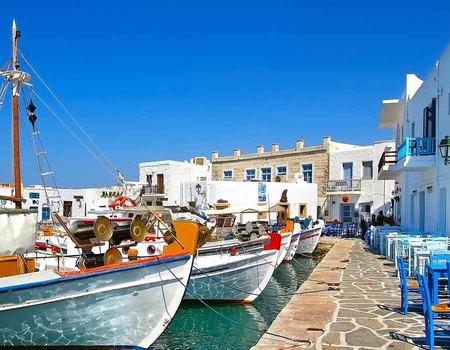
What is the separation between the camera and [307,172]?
125ft

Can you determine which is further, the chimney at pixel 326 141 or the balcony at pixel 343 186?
the chimney at pixel 326 141

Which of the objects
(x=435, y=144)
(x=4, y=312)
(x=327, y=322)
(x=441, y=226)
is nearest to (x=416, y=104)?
(x=435, y=144)

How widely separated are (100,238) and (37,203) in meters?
39.0

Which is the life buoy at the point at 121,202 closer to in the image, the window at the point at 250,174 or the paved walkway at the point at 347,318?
the paved walkway at the point at 347,318

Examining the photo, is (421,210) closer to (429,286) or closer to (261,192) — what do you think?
(429,286)

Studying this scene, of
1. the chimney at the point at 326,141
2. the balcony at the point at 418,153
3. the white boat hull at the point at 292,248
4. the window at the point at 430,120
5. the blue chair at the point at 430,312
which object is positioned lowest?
the white boat hull at the point at 292,248

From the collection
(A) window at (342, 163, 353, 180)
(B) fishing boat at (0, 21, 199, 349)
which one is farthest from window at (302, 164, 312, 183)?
(B) fishing boat at (0, 21, 199, 349)

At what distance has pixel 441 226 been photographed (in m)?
16.1

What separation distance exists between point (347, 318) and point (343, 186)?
91.6 ft

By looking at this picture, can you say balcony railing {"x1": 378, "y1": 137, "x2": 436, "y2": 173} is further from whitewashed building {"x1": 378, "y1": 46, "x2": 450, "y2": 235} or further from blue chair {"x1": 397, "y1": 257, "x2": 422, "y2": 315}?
blue chair {"x1": 397, "y1": 257, "x2": 422, "y2": 315}

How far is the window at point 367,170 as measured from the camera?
34625 mm

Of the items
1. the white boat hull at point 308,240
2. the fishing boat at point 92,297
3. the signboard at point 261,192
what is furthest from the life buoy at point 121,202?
the signboard at point 261,192

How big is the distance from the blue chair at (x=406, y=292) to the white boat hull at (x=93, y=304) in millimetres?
3440

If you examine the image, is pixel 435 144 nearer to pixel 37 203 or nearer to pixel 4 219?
pixel 4 219
